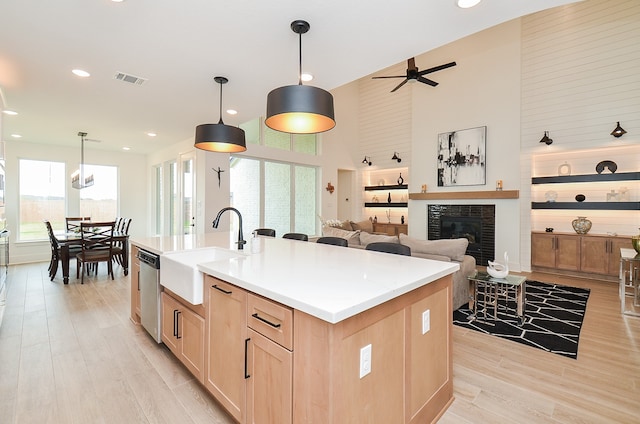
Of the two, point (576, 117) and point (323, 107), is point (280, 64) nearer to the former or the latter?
point (323, 107)

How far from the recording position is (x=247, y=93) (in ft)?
12.3

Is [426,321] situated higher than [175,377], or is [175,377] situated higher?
[426,321]

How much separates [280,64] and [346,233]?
2718 millimetres

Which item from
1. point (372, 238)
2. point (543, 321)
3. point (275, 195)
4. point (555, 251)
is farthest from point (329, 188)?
point (543, 321)

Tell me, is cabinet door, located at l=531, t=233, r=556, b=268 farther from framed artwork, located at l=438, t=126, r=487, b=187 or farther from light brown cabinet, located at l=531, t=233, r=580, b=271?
framed artwork, located at l=438, t=126, r=487, b=187

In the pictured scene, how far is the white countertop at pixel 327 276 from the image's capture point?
117 cm

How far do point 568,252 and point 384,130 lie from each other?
513cm

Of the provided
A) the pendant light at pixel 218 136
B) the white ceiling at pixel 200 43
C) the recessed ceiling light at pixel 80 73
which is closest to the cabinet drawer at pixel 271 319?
the pendant light at pixel 218 136

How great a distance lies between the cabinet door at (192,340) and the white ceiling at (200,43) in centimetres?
223

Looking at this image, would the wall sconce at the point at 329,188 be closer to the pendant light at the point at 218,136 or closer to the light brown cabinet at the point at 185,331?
the pendant light at the point at 218,136

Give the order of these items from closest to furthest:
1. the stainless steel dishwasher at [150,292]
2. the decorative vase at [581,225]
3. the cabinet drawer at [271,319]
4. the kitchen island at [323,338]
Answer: the kitchen island at [323,338], the cabinet drawer at [271,319], the stainless steel dishwasher at [150,292], the decorative vase at [581,225]

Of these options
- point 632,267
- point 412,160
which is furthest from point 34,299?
point 632,267

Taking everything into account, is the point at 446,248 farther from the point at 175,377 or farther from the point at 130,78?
the point at 130,78

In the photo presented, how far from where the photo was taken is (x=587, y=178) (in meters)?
5.15
